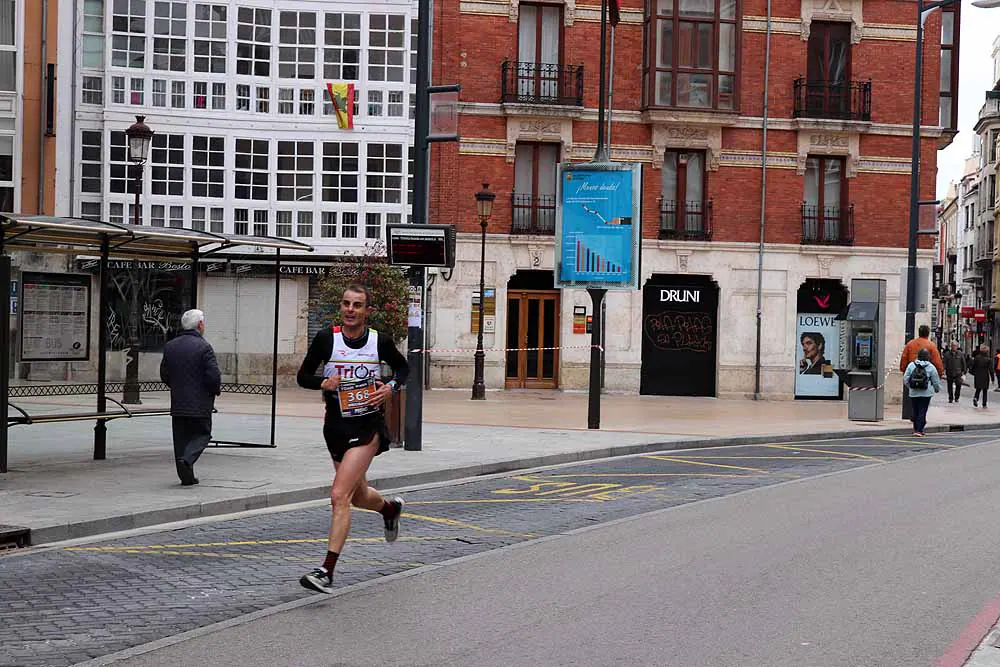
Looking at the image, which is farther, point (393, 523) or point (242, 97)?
point (242, 97)

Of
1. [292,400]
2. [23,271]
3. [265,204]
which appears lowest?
[292,400]

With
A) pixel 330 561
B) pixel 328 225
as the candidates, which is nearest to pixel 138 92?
pixel 328 225

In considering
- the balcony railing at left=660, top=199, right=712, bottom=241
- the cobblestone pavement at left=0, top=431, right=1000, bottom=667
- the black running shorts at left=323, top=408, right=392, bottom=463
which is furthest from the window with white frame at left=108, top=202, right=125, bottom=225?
the black running shorts at left=323, top=408, right=392, bottom=463

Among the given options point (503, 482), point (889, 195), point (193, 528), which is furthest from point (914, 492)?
point (889, 195)

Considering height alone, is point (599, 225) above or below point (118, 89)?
below

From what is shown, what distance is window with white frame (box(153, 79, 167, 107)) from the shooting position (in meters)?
33.2

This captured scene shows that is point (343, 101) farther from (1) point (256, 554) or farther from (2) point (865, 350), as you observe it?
(1) point (256, 554)

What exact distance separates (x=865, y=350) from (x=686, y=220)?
10485mm

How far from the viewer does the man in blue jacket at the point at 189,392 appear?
12797 millimetres

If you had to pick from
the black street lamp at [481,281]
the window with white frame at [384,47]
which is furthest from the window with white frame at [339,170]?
the black street lamp at [481,281]

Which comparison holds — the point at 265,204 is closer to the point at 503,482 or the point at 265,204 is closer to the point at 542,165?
the point at 542,165

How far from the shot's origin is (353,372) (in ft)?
27.3

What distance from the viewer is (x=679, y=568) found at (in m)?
9.12

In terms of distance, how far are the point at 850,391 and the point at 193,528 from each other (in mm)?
18196
